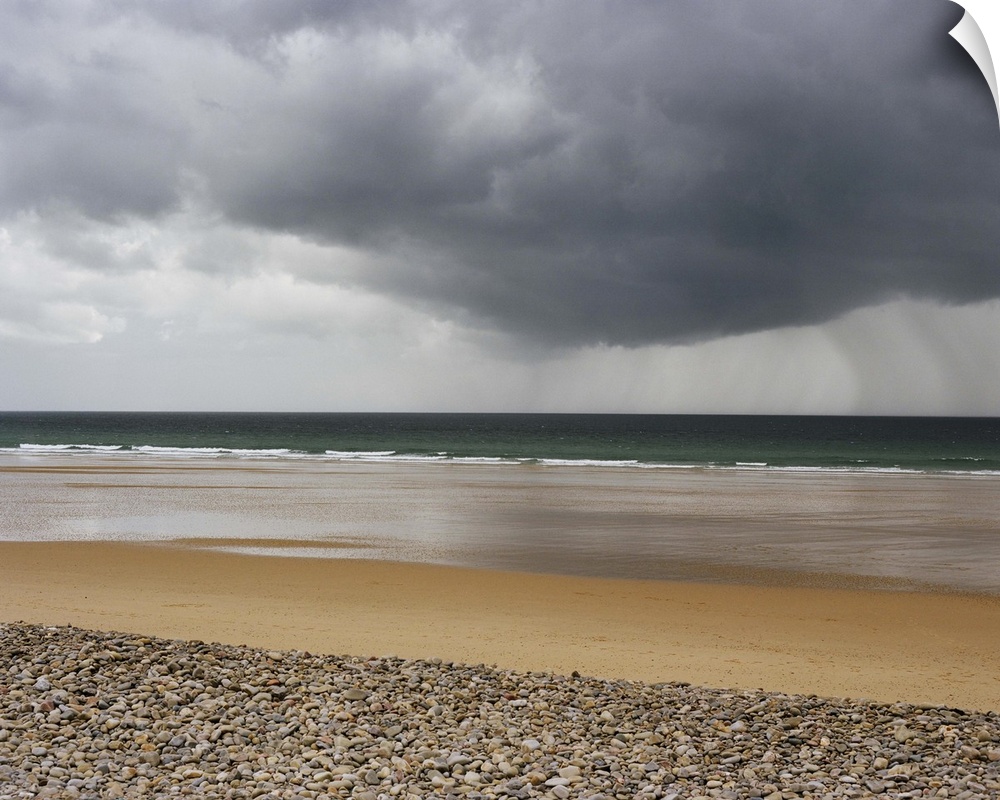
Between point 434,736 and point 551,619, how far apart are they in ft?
17.4

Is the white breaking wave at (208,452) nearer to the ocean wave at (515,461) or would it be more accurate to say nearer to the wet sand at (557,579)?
the ocean wave at (515,461)

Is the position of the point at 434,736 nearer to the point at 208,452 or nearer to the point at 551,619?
the point at 551,619

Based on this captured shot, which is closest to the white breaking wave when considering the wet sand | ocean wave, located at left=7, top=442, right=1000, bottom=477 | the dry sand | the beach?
ocean wave, located at left=7, top=442, right=1000, bottom=477

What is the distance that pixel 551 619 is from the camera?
10.8 metres

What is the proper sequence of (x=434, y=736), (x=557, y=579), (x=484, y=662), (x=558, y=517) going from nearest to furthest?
(x=434, y=736) → (x=484, y=662) → (x=557, y=579) → (x=558, y=517)

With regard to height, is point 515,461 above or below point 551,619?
above

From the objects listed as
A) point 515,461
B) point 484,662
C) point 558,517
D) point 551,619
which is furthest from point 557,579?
point 515,461

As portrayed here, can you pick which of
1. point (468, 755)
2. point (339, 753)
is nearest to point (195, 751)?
point (339, 753)

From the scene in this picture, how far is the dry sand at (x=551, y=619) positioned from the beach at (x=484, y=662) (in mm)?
63

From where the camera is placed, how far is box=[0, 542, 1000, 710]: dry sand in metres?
8.38

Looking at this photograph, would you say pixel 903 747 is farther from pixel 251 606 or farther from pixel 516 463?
pixel 516 463

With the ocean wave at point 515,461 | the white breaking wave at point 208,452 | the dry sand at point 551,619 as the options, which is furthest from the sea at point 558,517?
the white breaking wave at point 208,452

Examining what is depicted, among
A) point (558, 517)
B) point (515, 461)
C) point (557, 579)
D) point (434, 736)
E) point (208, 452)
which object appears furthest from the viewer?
point (208, 452)

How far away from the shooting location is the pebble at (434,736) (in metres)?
4.93
